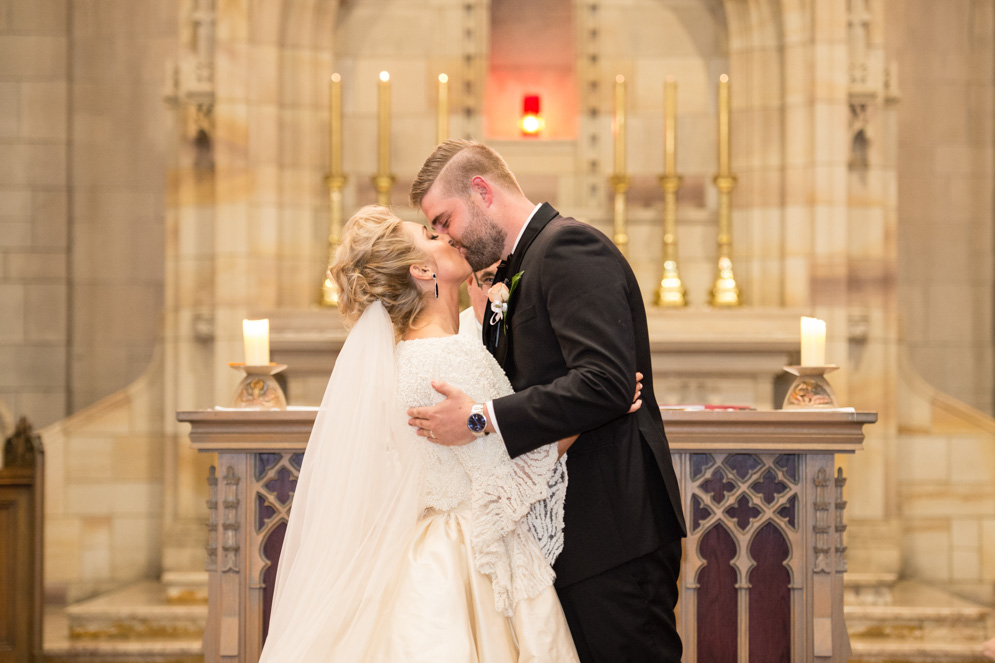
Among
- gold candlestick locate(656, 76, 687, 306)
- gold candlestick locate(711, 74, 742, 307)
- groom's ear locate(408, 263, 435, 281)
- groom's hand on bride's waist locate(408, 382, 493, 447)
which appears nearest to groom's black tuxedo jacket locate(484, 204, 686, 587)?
groom's hand on bride's waist locate(408, 382, 493, 447)

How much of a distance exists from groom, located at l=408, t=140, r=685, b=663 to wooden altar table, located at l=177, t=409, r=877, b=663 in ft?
3.03

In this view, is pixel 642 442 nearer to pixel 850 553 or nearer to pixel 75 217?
pixel 850 553

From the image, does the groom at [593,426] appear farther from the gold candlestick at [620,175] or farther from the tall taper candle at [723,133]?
the tall taper candle at [723,133]

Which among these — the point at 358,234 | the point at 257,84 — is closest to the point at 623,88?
the point at 257,84

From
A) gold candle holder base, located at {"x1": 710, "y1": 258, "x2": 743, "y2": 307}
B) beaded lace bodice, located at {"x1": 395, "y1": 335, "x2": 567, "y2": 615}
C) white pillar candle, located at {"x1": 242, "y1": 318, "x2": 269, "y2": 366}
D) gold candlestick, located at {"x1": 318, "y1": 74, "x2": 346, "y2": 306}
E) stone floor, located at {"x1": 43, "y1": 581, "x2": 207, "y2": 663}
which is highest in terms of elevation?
gold candlestick, located at {"x1": 318, "y1": 74, "x2": 346, "y2": 306}

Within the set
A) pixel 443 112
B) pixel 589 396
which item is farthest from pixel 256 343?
pixel 443 112

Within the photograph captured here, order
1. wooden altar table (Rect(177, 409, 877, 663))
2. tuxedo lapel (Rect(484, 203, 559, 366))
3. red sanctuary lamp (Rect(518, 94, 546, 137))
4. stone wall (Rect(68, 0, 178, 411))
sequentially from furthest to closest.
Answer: stone wall (Rect(68, 0, 178, 411)) → red sanctuary lamp (Rect(518, 94, 546, 137)) → wooden altar table (Rect(177, 409, 877, 663)) → tuxedo lapel (Rect(484, 203, 559, 366))

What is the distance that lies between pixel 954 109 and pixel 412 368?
603 centimetres

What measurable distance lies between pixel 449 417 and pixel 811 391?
186 centimetres

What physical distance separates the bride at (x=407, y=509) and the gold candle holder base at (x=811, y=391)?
5.03 ft

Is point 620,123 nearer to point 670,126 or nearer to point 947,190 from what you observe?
point 670,126

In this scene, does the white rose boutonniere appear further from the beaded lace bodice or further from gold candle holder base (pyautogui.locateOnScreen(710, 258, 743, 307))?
gold candle holder base (pyautogui.locateOnScreen(710, 258, 743, 307))

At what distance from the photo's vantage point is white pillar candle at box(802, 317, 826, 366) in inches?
157

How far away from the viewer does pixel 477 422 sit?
2.64m
